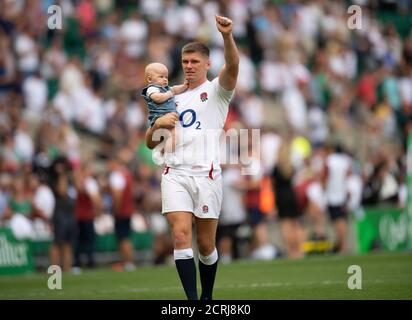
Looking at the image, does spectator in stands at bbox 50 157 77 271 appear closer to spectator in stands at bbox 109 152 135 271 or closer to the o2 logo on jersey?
spectator in stands at bbox 109 152 135 271

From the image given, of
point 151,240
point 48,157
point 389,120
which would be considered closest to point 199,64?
point 48,157

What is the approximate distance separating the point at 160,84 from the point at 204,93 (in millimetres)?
506

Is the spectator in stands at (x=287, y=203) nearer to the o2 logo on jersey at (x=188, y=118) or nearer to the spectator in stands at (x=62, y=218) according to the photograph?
the spectator in stands at (x=62, y=218)

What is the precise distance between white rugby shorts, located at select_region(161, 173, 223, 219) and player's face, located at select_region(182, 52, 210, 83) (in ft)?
3.50

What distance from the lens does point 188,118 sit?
12523 mm

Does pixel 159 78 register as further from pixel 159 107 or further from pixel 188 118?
pixel 188 118

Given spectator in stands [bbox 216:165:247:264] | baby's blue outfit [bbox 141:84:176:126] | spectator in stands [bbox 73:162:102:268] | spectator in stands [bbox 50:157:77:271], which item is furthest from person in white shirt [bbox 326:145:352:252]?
baby's blue outfit [bbox 141:84:176:126]

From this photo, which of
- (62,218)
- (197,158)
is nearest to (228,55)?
(197,158)

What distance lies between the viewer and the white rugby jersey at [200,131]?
12469mm

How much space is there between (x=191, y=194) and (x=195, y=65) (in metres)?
1.37

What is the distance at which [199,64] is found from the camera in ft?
41.0

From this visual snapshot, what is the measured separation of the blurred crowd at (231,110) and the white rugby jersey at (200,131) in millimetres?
9366

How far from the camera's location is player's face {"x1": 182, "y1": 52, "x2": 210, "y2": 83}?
490 inches

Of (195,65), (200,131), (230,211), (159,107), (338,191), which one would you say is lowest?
(230,211)
